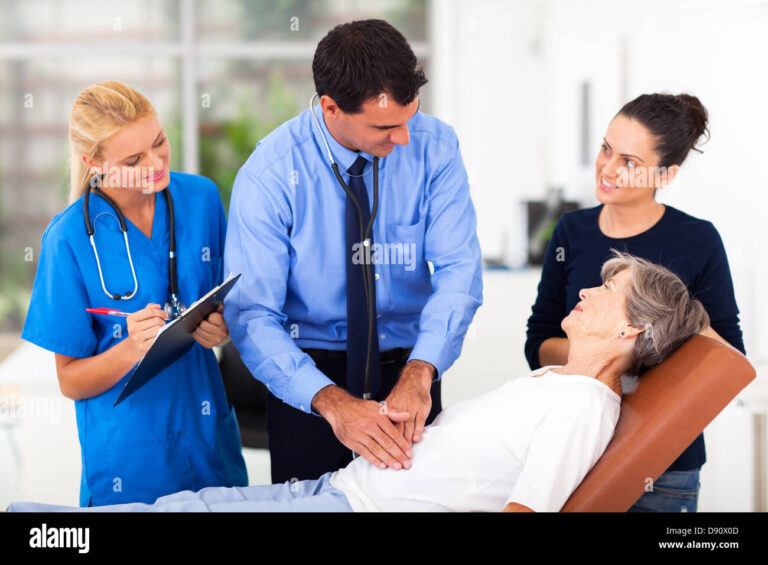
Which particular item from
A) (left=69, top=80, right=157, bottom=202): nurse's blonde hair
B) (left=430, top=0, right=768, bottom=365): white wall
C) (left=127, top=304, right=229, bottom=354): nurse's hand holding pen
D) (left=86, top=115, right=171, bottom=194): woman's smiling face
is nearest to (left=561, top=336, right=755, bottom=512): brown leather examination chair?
(left=127, top=304, right=229, bottom=354): nurse's hand holding pen

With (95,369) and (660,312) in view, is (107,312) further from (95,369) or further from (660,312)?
(660,312)

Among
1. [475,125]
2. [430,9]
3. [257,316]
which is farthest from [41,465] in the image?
[430,9]

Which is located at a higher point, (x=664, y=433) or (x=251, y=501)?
(x=664, y=433)

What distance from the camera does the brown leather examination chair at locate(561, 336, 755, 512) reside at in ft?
4.50

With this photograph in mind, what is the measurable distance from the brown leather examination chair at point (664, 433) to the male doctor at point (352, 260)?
0.36 meters

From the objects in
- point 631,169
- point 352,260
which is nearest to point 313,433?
point 352,260

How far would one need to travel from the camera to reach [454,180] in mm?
1709

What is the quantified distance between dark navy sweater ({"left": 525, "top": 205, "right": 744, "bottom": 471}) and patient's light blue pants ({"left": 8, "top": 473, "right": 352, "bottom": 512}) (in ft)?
2.01

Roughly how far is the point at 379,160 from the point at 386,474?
693mm

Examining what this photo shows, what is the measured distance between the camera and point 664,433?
1.38 meters

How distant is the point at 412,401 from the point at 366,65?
2.20 feet

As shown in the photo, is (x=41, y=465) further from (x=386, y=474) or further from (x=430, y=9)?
(x=430, y=9)

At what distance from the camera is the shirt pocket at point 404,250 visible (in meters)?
1.68

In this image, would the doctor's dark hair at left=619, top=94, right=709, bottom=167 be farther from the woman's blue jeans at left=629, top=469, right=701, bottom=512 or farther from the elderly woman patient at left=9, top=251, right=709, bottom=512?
the woman's blue jeans at left=629, top=469, right=701, bottom=512
